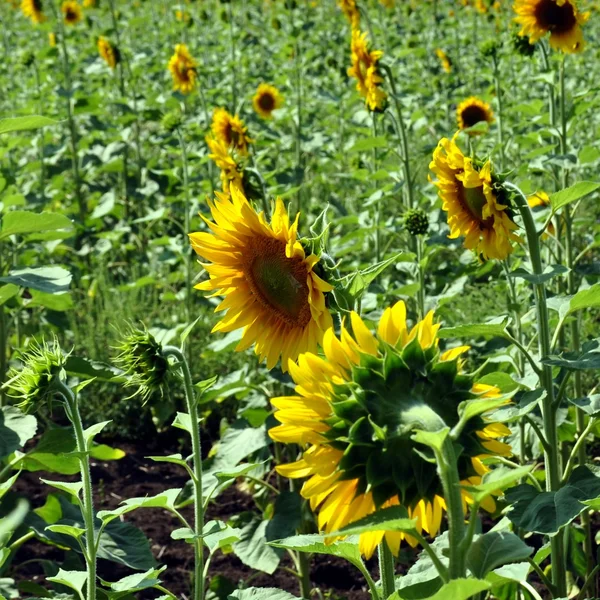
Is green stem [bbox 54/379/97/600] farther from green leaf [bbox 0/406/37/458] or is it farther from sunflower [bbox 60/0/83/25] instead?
sunflower [bbox 60/0/83/25]

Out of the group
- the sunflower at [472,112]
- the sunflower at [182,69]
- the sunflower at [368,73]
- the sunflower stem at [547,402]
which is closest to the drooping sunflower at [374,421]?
the sunflower stem at [547,402]

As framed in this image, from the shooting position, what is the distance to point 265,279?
4.59 feet

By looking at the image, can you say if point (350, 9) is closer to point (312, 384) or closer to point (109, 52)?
point (109, 52)

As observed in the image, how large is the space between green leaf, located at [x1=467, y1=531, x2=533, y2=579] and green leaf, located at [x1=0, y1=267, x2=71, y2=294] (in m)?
1.19

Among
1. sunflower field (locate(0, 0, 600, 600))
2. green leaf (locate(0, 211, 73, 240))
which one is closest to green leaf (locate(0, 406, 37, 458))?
sunflower field (locate(0, 0, 600, 600))

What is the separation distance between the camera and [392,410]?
0.86 m

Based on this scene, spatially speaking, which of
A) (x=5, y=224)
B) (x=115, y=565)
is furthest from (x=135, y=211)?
(x=5, y=224)

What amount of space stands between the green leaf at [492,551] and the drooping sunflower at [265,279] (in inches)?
18.0

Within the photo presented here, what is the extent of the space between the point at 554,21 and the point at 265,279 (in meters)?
1.75

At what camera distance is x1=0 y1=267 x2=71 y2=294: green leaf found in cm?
190

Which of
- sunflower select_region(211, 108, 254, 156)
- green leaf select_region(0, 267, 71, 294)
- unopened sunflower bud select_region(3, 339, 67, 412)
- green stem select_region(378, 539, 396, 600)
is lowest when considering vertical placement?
green stem select_region(378, 539, 396, 600)

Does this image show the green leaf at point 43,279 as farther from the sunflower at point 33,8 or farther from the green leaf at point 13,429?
the sunflower at point 33,8

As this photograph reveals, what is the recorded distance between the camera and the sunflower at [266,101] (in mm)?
4805

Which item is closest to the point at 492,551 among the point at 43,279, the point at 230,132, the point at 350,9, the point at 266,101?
the point at 43,279
